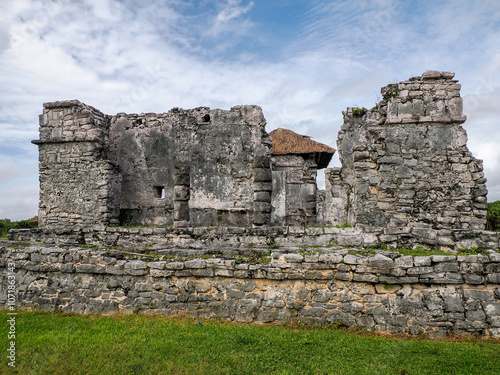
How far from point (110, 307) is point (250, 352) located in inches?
113

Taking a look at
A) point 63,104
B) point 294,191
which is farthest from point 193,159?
point 294,191

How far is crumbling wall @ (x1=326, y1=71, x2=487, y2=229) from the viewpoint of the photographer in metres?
7.31

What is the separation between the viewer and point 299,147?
62.0ft

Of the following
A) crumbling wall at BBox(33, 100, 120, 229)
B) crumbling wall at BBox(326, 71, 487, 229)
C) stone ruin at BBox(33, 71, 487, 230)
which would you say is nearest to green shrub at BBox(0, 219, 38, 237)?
crumbling wall at BBox(33, 100, 120, 229)

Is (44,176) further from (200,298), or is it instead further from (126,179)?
(200,298)

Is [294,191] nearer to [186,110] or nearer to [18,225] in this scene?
[186,110]

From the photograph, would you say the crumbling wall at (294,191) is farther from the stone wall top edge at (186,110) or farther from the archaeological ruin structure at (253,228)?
Answer: the stone wall top edge at (186,110)

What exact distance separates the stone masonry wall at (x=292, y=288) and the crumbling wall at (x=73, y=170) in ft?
16.9

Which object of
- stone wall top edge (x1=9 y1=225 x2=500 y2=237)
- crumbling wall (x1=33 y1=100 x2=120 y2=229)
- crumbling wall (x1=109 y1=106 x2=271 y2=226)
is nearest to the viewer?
stone wall top edge (x1=9 y1=225 x2=500 y2=237)

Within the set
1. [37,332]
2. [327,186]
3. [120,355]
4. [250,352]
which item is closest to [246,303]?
[250,352]

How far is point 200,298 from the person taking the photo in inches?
211

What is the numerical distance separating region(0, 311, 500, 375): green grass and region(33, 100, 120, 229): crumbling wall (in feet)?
21.4

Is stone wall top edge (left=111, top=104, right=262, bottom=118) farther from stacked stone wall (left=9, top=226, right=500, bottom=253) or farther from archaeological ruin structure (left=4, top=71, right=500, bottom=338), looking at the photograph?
stacked stone wall (left=9, top=226, right=500, bottom=253)

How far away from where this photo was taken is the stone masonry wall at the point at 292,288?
4.70 metres
